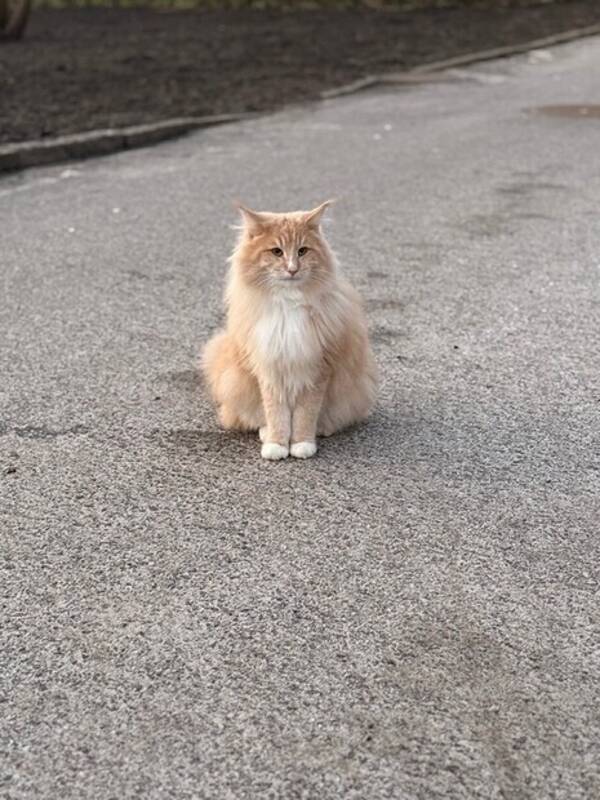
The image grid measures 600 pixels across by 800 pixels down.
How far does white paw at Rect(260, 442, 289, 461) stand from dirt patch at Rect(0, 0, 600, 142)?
7.40m

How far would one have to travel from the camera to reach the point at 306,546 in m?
3.70

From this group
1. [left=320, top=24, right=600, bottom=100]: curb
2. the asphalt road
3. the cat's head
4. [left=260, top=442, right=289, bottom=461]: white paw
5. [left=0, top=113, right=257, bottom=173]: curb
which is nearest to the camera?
the asphalt road

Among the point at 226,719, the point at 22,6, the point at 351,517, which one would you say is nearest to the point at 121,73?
the point at 22,6

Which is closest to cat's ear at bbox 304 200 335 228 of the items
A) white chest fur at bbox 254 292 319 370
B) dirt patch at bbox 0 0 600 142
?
white chest fur at bbox 254 292 319 370

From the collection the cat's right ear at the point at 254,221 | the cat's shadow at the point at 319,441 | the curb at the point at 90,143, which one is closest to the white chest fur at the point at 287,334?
the cat's right ear at the point at 254,221

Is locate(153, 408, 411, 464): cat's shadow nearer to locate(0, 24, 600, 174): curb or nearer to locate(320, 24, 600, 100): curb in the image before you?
locate(0, 24, 600, 174): curb

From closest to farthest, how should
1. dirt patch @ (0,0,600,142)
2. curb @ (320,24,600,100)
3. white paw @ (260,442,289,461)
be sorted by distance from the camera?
white paw @ (260,442,289,461), dirt patch @ (0,0,600,142), curb @ (320,24,600,100)

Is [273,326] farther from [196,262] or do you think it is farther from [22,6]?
[22,6]

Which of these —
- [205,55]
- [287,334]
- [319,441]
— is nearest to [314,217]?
[287,334]

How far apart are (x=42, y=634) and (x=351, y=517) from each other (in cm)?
118

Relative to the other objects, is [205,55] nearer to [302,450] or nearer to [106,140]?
[106,140]

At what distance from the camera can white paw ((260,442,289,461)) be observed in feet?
14.3

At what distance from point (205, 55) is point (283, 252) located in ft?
47.6

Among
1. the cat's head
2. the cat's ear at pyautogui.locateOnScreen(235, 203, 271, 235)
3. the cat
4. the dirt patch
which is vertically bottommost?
the dirt patch
